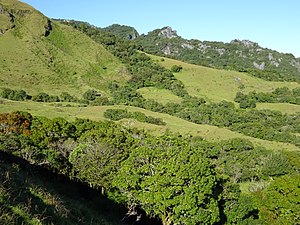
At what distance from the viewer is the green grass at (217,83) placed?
4989 inches

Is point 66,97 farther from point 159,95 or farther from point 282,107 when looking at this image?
point 282,107

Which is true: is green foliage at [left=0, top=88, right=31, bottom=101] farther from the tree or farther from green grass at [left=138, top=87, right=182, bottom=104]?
green grass at [left=138, top=87, right=182, bottom=104]

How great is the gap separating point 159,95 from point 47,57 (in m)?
40.1

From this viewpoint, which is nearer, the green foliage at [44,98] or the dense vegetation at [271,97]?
the green foliage at [44,98]

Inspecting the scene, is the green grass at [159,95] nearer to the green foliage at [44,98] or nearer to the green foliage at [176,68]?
the green foliage at [176,68]

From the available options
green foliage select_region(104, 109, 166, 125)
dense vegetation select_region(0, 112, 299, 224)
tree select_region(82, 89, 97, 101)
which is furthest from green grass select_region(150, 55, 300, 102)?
dense vegetation select_region(0, 112, 299, 224)

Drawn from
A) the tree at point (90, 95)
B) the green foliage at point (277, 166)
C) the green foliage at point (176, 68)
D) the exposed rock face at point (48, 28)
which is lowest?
the green foliage at point (277, 166)

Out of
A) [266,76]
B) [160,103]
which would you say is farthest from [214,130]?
[266,76]

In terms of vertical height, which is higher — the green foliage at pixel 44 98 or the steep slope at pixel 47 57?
the steep slope at pixel 47 57

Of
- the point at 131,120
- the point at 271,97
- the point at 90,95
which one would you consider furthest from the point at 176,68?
the point at 131,120

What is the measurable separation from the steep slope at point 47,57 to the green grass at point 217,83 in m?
25.3

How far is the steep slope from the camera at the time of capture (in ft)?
337

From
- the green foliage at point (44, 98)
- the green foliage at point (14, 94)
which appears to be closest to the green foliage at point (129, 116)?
the green foliage at point (44, 98)

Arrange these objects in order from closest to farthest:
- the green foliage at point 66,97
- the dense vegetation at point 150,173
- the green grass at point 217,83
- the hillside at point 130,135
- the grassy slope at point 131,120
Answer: the hillside at point 130,135 → the dense vegetation at point 150,173 → the grassy slope at point 131,120 → the green foliage at point 66,97 → the green grass at point 217,83
